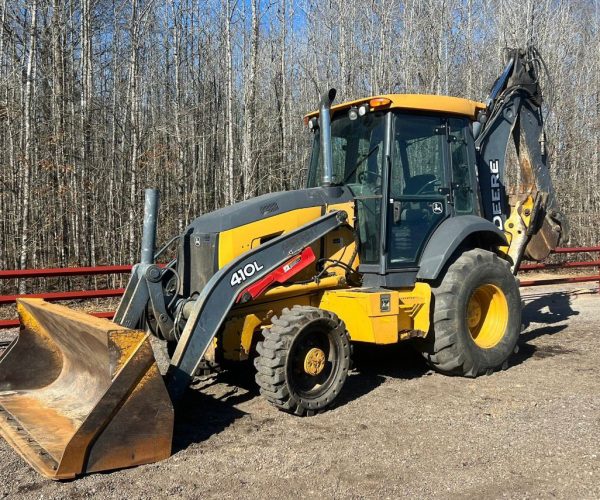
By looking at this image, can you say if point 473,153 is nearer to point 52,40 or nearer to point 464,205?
point 464,205

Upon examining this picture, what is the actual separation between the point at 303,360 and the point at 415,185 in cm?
210

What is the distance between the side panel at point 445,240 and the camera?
18.5ft

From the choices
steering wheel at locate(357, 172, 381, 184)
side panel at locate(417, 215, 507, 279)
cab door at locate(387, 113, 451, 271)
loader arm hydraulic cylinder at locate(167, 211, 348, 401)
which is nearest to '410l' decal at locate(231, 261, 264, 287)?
loader arm hydraulic cylinder at locate(167, 211, 348, 401)

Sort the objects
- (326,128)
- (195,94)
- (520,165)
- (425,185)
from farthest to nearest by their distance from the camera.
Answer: (195,94), (520,165), (425,185), (326,128)

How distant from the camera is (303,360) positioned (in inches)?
189

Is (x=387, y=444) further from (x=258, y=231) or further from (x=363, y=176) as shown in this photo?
(x=363, y=176)

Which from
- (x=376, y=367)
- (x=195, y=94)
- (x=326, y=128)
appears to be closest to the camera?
(x=326, y=128)

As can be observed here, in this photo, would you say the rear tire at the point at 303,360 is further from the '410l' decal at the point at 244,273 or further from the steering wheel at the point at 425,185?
the steering wheel at the point at 425,185

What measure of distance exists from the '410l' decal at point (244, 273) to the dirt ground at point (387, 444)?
3.69 ft

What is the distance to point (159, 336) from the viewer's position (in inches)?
203

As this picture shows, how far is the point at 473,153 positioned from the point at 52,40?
10.3 m

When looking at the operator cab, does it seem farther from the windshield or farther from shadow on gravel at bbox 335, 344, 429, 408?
shadow on gravel at bbox 335, 344, 429, 408

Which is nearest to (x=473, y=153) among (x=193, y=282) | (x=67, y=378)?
(x=193, y=282)

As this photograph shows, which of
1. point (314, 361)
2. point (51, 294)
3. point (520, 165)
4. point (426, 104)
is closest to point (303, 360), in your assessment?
point (314, 361)
